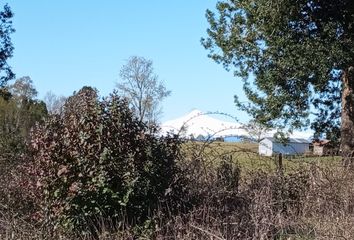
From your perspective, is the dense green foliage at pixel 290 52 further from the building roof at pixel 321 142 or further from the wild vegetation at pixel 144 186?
the wild vegetation at pixel 144 186

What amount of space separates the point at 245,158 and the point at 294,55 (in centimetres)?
652

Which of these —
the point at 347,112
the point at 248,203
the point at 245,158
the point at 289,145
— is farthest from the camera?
the point at 347,112

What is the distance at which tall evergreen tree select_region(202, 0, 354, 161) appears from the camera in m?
16.0

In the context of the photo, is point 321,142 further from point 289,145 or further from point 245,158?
point 245,158

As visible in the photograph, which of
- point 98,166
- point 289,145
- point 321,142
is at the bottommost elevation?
point 98,166

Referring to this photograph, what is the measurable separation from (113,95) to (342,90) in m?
12.6

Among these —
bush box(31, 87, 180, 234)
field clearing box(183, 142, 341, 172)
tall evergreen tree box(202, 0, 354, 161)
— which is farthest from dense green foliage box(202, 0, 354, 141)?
bush box(31, 87, 180, 234)

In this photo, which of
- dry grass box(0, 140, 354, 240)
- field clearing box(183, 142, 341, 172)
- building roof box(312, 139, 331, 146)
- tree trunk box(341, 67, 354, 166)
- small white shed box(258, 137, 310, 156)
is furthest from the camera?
building roof box(312, 139, 331, 146)

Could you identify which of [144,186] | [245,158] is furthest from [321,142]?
[144,186]

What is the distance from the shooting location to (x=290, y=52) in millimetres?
16297

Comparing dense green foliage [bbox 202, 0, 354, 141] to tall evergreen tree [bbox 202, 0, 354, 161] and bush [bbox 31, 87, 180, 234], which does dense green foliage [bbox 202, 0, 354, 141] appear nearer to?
tall evergreen tree [bbox 202, 0, 354, 161]

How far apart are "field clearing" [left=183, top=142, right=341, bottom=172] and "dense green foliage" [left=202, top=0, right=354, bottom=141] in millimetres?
4835

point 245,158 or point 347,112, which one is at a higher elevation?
point 347,112

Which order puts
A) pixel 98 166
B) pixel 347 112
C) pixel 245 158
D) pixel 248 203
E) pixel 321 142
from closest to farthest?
pixel 98 166, pixel 248 203, pixel 245 158, pixel 347 112, pixel 321 142
